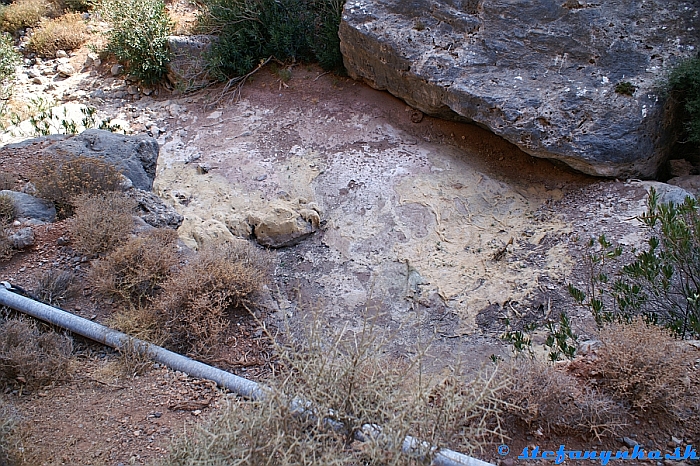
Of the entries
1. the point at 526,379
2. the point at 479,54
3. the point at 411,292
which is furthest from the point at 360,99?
the point at 526,379

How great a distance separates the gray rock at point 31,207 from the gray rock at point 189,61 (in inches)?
134

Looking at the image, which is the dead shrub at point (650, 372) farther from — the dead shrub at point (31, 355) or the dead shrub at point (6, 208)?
the dead shrub at point (6, 208)

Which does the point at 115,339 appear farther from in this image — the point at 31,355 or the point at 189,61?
the point at 189,61

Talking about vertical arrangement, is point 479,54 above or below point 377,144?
above

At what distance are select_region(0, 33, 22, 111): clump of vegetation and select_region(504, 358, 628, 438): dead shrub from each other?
7395mm

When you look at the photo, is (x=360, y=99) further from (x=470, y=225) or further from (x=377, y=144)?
(x=470, y=225)

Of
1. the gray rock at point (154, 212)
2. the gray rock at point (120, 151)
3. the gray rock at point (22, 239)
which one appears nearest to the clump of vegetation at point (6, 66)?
the gray rock at point (120, 151)

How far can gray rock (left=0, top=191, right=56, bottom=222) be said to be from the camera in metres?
4.77

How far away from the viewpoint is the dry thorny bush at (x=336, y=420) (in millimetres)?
2086

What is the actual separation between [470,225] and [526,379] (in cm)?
318

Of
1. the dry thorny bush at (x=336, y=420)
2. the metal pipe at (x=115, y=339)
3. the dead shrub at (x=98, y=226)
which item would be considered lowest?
the metal pipe at (x=115, y=339)

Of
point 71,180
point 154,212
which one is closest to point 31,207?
point 71,180

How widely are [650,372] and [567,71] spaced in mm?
4121

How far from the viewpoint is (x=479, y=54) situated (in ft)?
21.0
